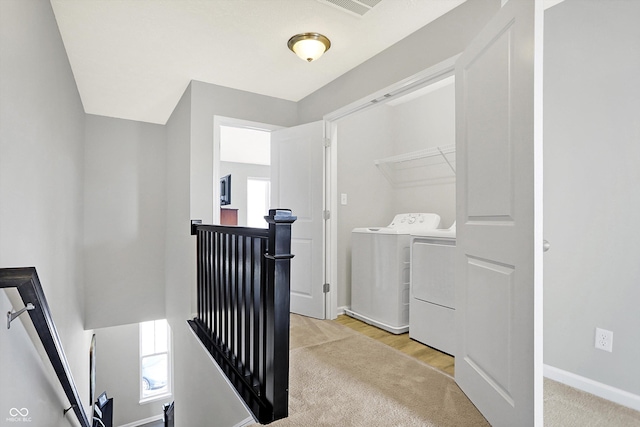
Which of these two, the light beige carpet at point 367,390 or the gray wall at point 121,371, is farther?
the gray wall at point 121,371

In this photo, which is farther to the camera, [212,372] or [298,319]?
[298,319]

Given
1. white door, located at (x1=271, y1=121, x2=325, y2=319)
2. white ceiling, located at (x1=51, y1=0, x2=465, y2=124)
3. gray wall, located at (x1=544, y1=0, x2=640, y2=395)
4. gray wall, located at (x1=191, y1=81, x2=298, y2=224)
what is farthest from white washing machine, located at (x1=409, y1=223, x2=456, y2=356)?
gray wall, located at (x1=191, y1=81, x2=298, y2=224)

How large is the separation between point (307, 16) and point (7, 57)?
1.64m

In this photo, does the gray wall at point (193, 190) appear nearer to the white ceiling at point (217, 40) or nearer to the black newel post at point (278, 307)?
the white ceiling at point (217, 40)

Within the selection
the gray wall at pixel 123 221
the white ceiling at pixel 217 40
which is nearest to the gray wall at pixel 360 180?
the white ceiling at pixel 217 40

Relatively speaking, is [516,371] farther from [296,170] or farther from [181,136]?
[181,136]

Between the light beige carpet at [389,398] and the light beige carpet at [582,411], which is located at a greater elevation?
the light beige carpet at [389,398]

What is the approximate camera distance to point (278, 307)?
1.51 metres

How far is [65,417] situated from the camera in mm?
2109

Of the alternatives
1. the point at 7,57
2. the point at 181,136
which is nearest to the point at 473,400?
the point at 7,57

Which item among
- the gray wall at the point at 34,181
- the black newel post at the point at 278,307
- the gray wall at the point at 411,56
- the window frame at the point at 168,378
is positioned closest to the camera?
the gray wall at the point at 34,181

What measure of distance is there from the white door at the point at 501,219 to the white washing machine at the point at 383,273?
40.6 inches

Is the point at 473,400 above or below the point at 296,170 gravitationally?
below

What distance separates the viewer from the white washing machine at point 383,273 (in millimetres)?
2900
